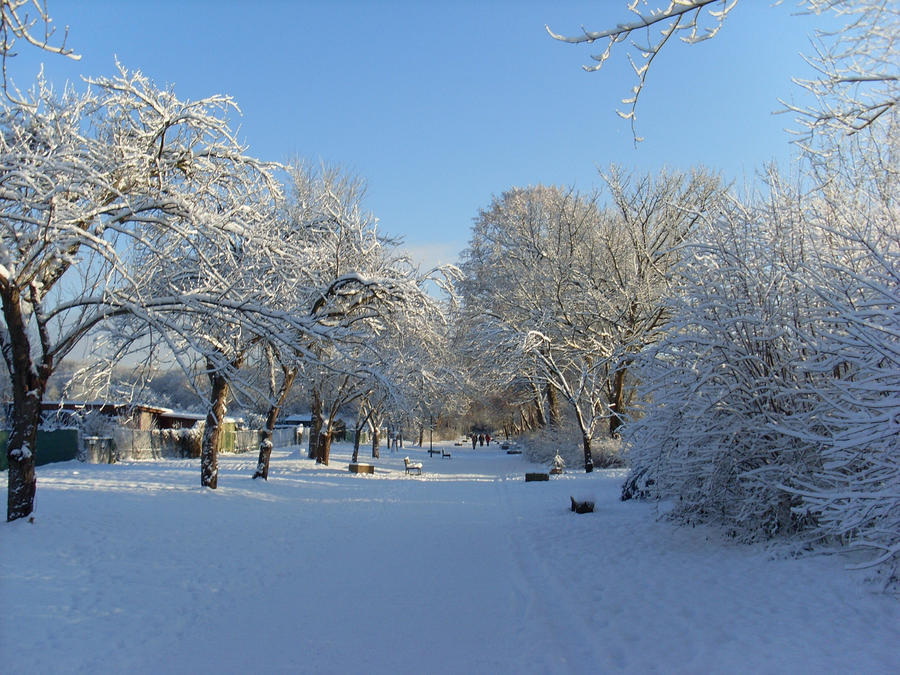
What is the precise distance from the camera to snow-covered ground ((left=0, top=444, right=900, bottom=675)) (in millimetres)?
5395

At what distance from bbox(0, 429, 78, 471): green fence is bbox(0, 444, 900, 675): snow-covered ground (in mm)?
17426

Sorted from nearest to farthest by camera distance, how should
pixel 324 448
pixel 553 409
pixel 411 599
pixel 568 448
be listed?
pixel 411 599
pixel 568 448
pixel 324 448
pixel 553 409

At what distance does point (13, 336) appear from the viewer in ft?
31.3

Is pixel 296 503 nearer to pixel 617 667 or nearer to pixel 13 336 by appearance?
pixel 13 336

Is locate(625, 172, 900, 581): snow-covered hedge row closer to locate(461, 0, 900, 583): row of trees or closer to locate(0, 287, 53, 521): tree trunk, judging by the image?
locate(461, 0, 900, 583): row of trees

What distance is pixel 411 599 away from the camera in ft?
24.3

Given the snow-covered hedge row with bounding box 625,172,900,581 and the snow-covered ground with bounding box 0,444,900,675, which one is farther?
the snow-covered hedge row with bounding box 625,172,900,581

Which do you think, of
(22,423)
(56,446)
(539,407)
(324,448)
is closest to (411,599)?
(22,423)

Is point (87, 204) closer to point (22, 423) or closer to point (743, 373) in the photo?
point (22, 423)

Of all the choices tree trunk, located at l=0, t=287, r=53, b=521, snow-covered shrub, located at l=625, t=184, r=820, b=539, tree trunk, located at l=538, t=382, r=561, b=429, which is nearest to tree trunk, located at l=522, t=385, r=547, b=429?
tree trunk, located at l=538, t=382, r=561, b=429

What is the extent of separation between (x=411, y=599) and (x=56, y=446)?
85.9 feet

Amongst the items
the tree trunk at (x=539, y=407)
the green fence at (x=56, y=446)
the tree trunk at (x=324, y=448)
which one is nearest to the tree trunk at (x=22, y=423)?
the tree trunk at (x=324, y=448)

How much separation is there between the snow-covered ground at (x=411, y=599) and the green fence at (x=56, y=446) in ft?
57.2

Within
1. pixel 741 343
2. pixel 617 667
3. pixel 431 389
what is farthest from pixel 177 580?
pixel 431 389
